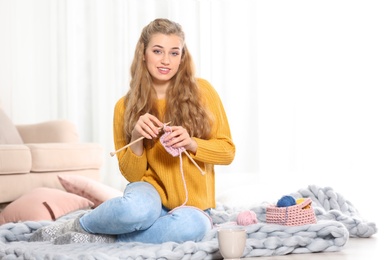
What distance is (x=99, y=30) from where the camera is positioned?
573cm

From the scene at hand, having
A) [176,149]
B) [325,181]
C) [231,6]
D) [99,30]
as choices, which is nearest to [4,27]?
[99,30]

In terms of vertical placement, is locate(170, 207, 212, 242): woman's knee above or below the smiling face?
below

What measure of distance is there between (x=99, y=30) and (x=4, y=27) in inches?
28.1

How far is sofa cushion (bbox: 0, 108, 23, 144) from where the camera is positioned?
13.6 ft

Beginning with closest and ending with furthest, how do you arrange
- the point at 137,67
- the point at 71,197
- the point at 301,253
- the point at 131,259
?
the point at 131,259
the point at 301,253
the point at 137,67
the point at 71,197

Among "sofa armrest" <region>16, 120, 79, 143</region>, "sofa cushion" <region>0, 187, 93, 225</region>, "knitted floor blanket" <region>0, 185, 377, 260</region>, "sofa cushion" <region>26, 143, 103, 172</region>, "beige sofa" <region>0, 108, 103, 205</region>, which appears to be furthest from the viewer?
"sofa armrest" <region>16, 120, 79, 143</region>

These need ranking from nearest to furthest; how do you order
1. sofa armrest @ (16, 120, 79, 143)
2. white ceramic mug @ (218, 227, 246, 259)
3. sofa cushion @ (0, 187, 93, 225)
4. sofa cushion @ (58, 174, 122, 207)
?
white ceramic mug @ (218, 227, 246, 259) → sofa cushion @ (0, 187, 93, 225) → sofa cushion @ (58, 174, 122, 207) → sofa armrest @ (16, 120, 79, 143)

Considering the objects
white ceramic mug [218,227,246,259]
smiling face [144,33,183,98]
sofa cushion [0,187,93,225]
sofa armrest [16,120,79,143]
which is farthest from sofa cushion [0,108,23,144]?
white ceramic mug [218,227,246,259]

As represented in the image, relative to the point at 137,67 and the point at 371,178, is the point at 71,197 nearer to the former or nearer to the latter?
the point at 137,67

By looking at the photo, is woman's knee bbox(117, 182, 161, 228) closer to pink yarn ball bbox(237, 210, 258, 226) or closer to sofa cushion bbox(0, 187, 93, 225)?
pink yarn ball bbox(237, 210, 258, 226)

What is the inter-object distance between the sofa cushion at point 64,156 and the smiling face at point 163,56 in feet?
5.05

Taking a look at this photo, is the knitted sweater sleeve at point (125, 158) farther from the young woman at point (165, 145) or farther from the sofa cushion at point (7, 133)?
the sofa cushion at point (7, 133)

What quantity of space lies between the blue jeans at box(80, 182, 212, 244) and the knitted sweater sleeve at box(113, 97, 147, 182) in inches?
3.5

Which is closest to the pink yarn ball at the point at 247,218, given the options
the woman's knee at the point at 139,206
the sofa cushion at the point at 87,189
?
the woman's knee at the point at 139,206
